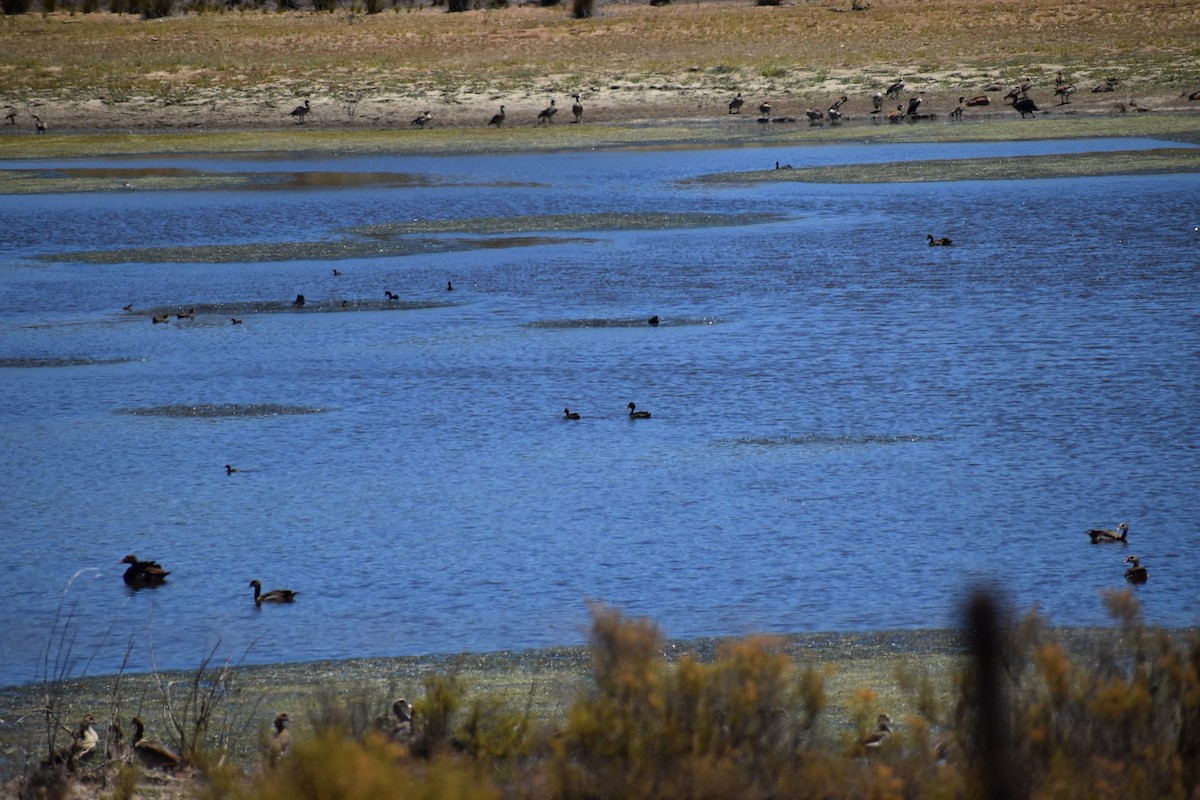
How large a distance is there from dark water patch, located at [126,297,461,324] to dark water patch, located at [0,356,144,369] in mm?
2075

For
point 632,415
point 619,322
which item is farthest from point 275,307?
point 632,415

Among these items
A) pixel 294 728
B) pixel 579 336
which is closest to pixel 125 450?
pixel 579 336

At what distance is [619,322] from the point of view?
17.2 meters

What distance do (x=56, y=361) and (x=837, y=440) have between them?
866 cm

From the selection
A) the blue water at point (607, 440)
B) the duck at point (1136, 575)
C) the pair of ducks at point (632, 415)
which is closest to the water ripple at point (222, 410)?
the blue water at point (607, 440)

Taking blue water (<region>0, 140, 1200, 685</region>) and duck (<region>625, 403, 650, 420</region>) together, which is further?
duck (<region>625, 403, 650, 420</region>)

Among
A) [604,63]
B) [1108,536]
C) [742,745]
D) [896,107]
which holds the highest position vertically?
[604,63]

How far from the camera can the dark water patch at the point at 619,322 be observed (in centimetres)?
1706

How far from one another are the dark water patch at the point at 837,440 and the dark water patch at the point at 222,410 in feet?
13.1

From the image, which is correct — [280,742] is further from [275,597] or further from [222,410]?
[222,410]

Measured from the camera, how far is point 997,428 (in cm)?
1196

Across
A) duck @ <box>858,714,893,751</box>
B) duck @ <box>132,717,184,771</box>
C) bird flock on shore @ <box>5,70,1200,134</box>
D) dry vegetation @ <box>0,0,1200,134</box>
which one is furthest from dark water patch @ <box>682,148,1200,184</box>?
duck @ <box>132,717,184,771</box>

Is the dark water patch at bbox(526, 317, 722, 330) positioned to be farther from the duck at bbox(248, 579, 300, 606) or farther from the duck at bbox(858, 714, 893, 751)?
the duck at bbox(858, 714, 893, 751)

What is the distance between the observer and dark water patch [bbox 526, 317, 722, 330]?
1706 cm
